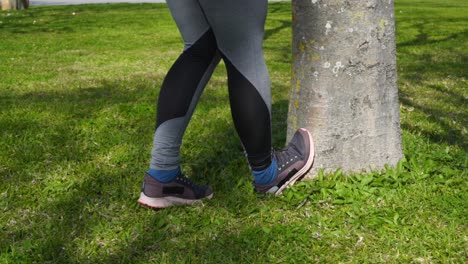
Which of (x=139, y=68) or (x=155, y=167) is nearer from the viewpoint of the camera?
(x=155, y=167)

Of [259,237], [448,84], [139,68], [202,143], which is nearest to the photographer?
[259,237]

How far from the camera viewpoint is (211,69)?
258 cm

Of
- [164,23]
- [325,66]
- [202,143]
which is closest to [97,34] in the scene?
[164,23]

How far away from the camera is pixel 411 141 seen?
3570 millimetres

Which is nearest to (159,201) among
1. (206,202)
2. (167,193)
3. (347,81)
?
(167,193)

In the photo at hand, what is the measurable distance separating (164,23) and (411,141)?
12.6 meters

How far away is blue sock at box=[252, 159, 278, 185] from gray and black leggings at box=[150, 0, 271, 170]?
0.25 feet

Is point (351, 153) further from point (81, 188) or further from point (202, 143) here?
point (81, 188)

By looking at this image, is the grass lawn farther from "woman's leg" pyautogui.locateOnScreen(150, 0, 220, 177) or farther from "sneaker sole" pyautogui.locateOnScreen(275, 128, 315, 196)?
"woman's leg" pyautogui.locateOnScreen(150, 0, 220, 177)

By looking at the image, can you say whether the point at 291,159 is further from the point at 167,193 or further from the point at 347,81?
the point at 167,193

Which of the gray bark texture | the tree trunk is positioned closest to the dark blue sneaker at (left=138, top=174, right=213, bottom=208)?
the gray bark texture

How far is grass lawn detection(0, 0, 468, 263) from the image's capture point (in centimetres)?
232

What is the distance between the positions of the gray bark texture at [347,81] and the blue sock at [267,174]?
0.31 meters

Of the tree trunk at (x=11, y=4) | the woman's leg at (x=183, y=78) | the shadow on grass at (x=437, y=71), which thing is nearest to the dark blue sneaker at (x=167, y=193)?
the woman's leg at (x=183, y=78)
